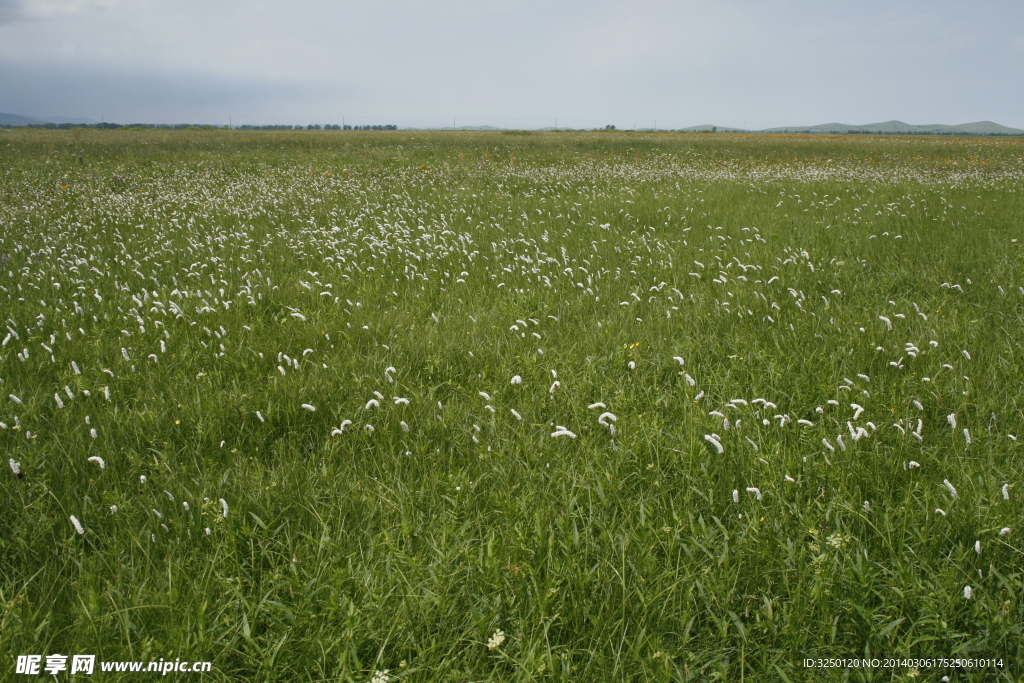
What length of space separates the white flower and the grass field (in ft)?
0.24

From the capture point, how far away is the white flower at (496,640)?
1958 millimetres

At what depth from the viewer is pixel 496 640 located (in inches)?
77.6

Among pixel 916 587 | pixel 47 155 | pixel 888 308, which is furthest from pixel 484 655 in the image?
pixel 47 155

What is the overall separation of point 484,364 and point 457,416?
35.7 inches

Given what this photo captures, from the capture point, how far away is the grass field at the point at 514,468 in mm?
2037

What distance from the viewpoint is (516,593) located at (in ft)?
7.32

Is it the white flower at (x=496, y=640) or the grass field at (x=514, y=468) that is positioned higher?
the grass field at (x=514, y=468)

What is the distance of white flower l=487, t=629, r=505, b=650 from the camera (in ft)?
6.42

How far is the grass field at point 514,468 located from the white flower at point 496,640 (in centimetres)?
7

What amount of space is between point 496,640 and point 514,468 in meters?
1.14

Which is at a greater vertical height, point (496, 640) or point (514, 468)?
point (514, 468)

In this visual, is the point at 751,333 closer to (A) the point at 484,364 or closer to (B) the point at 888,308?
(B) the point at 888,308

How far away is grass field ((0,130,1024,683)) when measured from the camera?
2037 millimetres

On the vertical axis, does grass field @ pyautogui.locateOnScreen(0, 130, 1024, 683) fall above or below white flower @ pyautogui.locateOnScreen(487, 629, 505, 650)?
above
